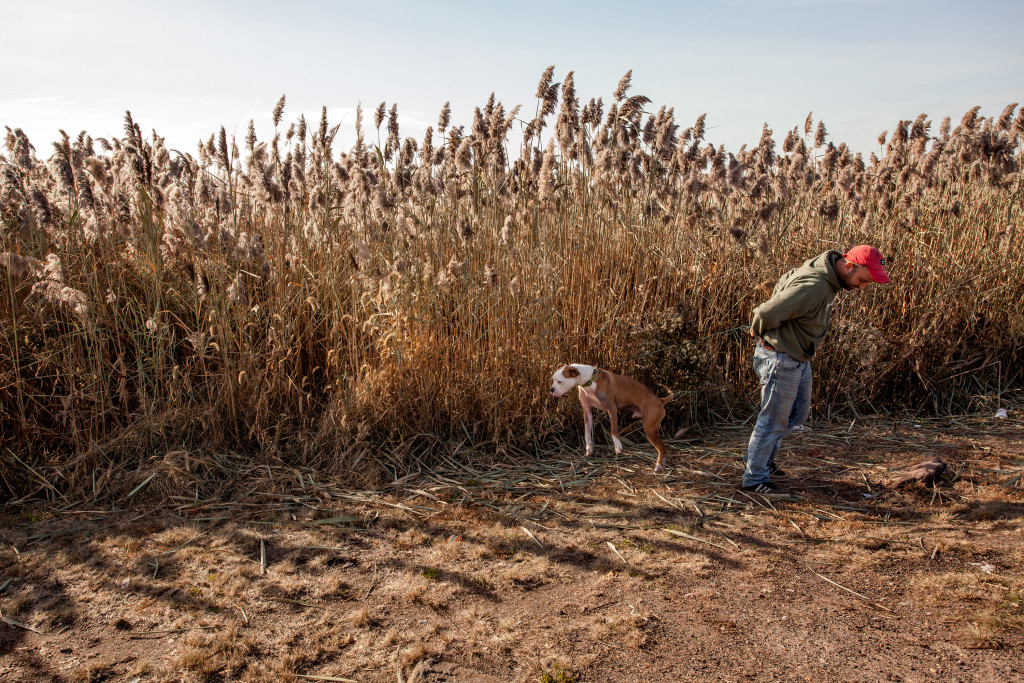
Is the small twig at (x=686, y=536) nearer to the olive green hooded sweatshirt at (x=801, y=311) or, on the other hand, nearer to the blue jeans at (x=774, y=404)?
the blue jeans at (x=774, y=404)

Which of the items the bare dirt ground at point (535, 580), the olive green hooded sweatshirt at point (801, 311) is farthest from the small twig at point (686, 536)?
the olive green hooded sweatshirt at point (801, 311)

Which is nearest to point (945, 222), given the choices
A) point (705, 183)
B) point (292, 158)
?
point (705, 183)

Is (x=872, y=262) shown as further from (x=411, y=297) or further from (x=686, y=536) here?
(x=411, y=297)

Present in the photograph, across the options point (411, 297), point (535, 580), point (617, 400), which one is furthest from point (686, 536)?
point (411, 297)

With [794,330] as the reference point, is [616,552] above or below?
below

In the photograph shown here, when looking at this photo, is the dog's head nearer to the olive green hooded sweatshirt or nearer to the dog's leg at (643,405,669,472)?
the dog's leg at (643,405,669,472)

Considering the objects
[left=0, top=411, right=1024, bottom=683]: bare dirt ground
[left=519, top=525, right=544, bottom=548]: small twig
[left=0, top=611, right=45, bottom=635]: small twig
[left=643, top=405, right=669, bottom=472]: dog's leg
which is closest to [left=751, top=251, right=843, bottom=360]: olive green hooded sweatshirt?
[left=643, top=405, right=669, bottom=472]: dog's leg

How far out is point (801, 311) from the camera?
3.46m

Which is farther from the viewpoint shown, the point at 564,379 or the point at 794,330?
the point at 564,379

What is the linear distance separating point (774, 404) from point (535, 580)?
5.32ft

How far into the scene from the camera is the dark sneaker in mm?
3760

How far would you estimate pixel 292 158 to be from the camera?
487cm

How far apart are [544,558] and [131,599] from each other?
1667 millimetres

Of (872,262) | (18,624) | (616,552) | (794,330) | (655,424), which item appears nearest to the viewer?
(18,624)
